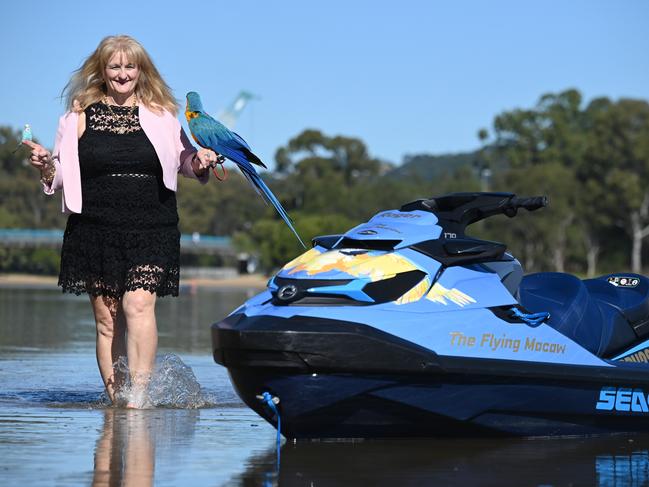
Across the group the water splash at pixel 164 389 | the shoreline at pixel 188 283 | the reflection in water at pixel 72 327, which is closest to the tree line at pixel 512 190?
the shoreline at pixel 188 283

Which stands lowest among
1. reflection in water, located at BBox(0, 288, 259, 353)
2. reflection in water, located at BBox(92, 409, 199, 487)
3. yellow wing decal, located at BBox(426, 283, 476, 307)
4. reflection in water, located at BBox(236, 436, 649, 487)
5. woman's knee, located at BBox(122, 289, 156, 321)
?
reflection in water, located at BBox(0, 288, 259, 353)

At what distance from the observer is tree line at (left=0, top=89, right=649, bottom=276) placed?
8406cm

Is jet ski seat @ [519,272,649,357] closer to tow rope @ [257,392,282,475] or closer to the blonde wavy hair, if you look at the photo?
tow rope @ [257,392,282,475]

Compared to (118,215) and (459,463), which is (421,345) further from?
(118,215)

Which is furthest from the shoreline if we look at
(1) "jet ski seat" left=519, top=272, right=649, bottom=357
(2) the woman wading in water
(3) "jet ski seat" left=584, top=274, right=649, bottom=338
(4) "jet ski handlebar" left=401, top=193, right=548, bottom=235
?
(4) "jet ski handlebar" left=401, top=193, right=548, bottom=235

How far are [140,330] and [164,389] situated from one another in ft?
1.53

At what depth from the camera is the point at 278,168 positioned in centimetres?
12356

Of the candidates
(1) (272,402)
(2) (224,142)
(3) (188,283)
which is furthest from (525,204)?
(3) (188,283)

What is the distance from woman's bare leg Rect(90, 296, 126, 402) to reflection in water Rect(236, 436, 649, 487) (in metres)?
1.69

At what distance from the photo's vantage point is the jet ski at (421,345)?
18.9 feet

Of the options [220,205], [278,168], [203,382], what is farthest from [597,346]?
[220,205]

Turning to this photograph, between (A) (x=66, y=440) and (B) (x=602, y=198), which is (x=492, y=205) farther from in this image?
(B) (x=602, y=198)

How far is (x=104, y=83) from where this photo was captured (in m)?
7.30

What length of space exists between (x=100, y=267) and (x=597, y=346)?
2518 mm
